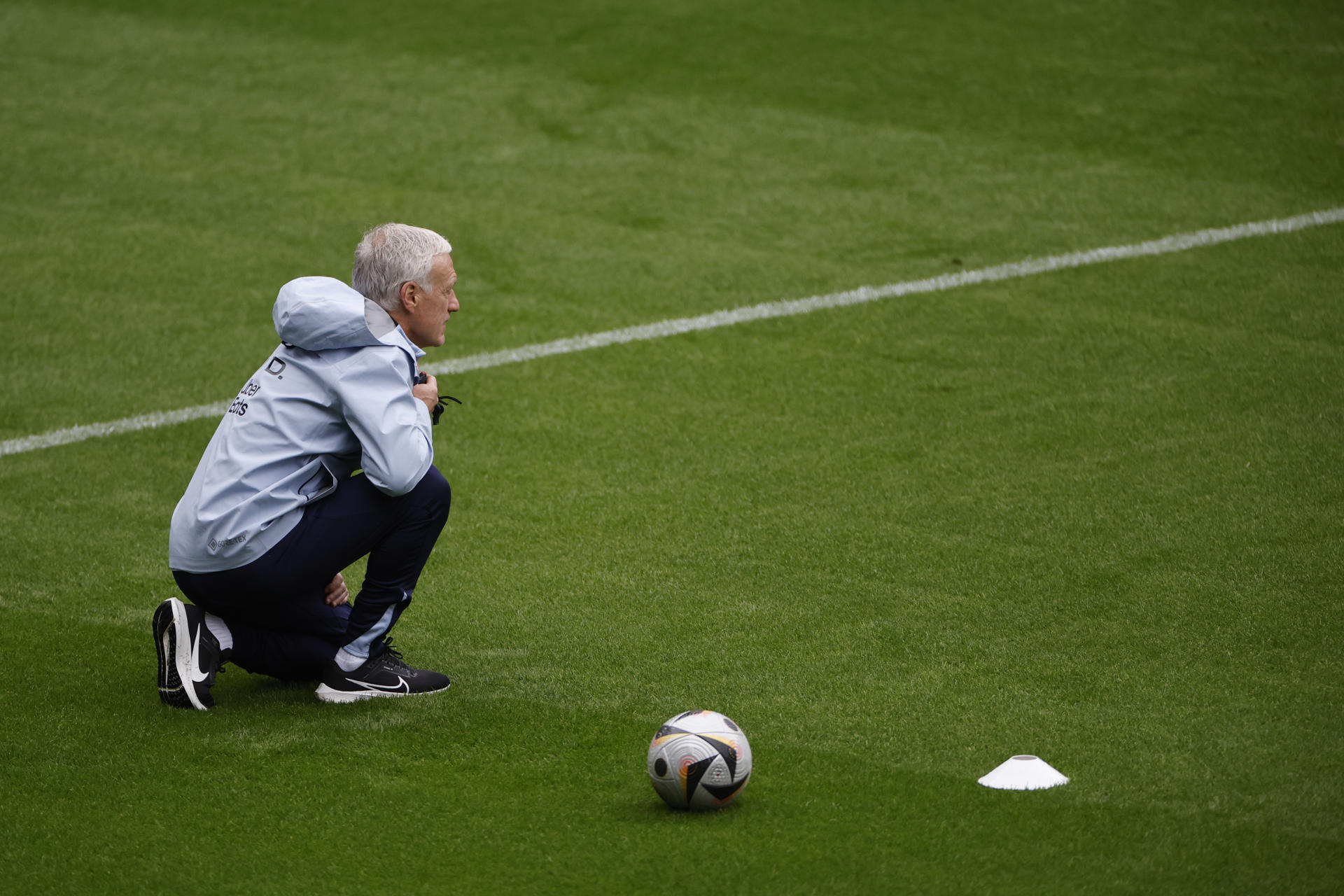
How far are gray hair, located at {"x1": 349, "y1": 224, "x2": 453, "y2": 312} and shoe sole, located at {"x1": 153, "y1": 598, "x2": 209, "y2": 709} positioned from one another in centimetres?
109

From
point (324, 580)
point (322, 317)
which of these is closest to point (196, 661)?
point (324, 580)

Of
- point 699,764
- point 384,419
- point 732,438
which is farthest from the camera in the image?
point 732,438

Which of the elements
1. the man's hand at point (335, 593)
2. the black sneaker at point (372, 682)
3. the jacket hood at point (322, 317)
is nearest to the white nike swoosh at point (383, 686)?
the black sneaker at point (372, 682)

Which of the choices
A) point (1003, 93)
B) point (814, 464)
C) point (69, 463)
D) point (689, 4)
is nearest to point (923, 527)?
point (814, 464)

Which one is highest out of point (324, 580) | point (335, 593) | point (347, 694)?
point (324, 580)

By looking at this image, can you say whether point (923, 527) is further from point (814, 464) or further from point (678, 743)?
point (678, 743)

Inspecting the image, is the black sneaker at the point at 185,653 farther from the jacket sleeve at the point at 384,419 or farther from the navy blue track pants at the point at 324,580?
the jacket sleeve at the point at 384,419

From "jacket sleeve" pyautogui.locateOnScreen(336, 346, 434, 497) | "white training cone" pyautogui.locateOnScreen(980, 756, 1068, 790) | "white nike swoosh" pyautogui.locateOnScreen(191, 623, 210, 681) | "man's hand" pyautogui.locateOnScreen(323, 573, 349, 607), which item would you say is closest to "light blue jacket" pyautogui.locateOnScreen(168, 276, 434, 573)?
"jacket sleeve" pyautogui.locateOnScreen(336, 346, 434, 497)

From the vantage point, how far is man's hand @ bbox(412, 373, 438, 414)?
428 centimetres

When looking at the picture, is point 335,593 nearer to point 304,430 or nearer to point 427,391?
point 304,430

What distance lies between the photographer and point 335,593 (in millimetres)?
4484

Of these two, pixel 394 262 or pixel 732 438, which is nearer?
pixel 394 262

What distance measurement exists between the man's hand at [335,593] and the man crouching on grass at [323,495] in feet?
0.16

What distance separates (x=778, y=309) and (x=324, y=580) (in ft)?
13.3
